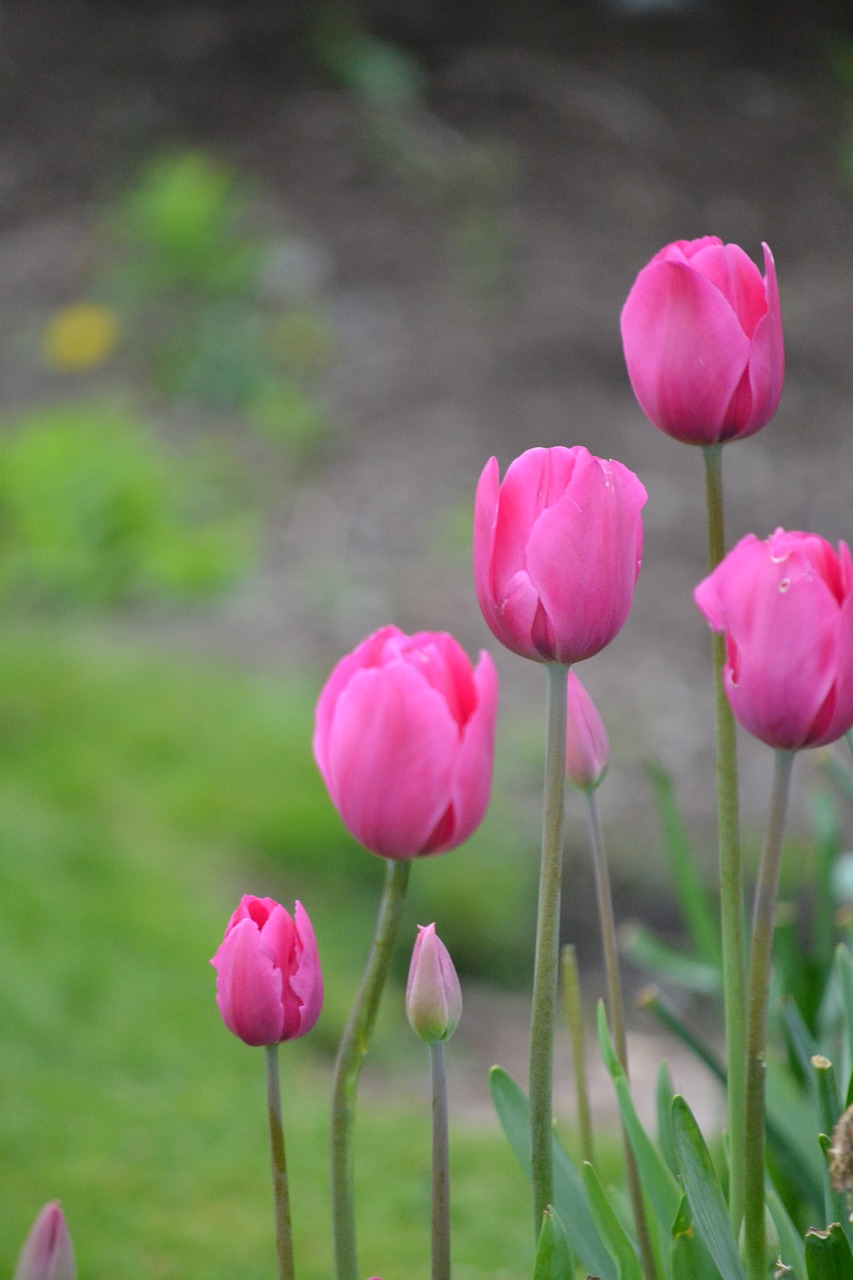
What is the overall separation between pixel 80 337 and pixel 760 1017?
3516 millimetres

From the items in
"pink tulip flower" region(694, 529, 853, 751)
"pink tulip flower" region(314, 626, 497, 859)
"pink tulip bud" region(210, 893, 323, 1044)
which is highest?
"pink tulip flower" region(694, 529, 853, 751)

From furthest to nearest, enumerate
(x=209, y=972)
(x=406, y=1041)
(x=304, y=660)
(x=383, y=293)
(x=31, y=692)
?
(x=383, y=293) → (x=304, y=660) → (x=31, y=692) → (x=406, y=1041) → (x=209, y=972)

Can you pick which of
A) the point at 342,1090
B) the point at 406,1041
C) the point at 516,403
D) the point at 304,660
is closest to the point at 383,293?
the point at 516,403

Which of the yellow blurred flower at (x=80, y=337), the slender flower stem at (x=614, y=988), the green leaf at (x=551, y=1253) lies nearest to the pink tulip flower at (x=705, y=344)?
the slender flower stem at (x=614, y=988)

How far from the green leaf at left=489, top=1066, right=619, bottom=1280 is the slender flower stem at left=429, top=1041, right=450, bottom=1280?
6cm

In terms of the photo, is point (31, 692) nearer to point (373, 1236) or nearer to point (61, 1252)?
point (373, 1236)

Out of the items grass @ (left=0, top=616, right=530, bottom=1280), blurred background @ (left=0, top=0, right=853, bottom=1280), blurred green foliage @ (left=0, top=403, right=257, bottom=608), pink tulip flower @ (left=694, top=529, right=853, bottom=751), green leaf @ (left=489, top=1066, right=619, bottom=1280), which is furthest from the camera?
blurred green foliage @ (left=0, top=403, right=257, bottom=608)

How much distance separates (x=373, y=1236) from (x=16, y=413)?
277 cm

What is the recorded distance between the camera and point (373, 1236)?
915 millimetres

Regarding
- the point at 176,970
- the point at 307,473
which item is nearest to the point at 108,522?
the point at 307,473

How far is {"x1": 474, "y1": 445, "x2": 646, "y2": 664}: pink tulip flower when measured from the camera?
39 cm

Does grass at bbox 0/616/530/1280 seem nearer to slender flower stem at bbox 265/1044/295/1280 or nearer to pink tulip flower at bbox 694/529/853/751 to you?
slender flower stem at bbox 265/1044/295/1280

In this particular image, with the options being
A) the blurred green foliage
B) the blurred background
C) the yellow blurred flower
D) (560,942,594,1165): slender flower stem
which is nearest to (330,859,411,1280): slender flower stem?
(560,942,594,1165): slender flower stem

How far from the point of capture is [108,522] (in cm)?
273
